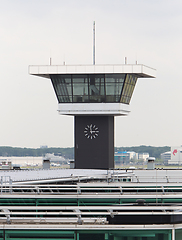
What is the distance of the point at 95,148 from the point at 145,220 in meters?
38.8

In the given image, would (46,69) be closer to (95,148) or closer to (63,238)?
(95,148)

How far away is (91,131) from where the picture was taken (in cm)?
5453

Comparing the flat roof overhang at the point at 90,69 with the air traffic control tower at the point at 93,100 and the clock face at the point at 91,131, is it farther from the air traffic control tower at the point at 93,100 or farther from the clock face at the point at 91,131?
the clock face at the point at 91,131

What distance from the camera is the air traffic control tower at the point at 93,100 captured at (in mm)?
53750

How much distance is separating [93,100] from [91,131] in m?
3.07

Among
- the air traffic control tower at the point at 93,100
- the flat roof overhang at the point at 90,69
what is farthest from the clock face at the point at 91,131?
the flat roof overhang at the point at 90,69

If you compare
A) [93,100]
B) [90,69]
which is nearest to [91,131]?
[93,100]

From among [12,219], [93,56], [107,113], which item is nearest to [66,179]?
[12,219]

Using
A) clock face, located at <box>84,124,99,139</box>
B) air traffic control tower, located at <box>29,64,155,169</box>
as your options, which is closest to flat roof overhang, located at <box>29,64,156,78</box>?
air traffic control tower, located at <box>29,64,155,169</box>

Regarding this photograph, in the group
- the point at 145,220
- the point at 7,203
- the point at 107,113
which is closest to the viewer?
the point at 145,220

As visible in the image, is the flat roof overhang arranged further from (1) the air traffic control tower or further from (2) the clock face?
(2) the clock face

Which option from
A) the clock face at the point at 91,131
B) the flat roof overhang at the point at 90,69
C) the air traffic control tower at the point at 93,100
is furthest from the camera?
the clock face at the point at 91,131

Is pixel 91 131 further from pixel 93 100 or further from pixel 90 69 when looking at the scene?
pixel 90 69

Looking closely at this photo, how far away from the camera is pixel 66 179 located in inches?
1316
